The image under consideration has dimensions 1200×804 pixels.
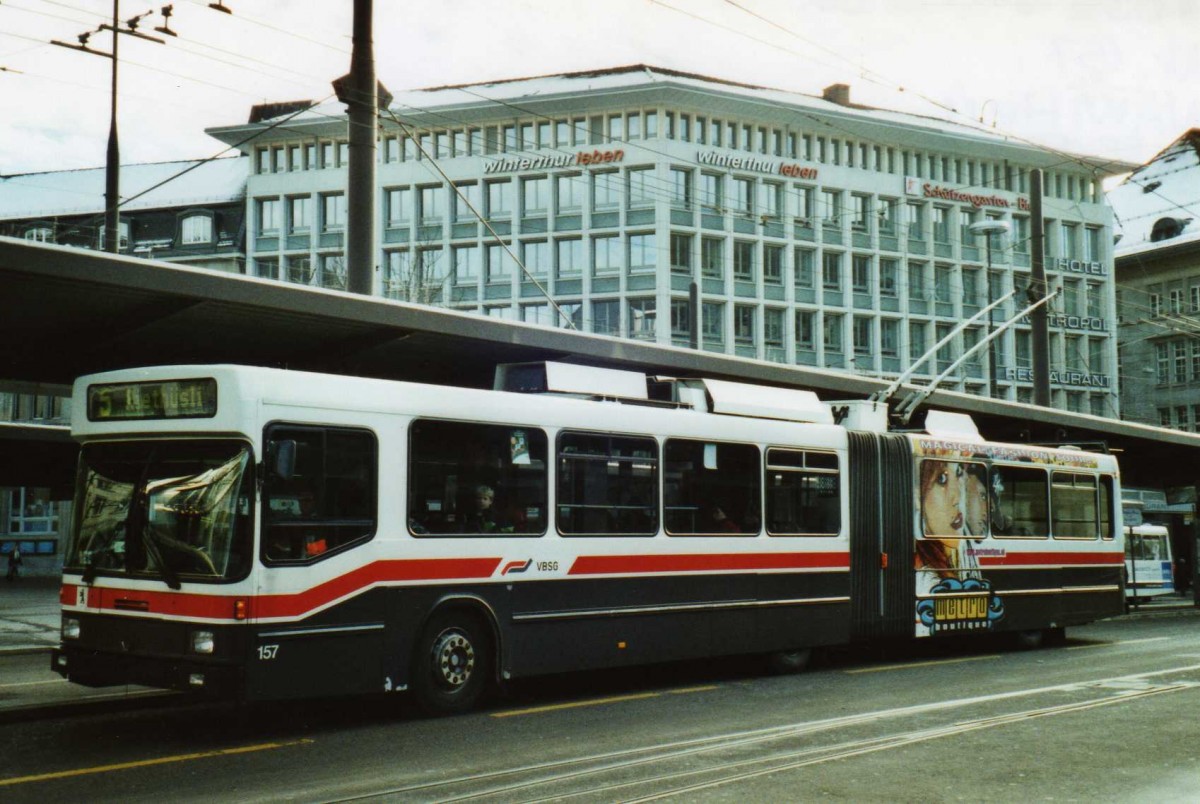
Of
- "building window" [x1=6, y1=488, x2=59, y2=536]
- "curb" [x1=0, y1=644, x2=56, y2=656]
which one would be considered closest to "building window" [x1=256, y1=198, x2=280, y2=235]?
"building window" [x1=6, y1=488, x2=59, y2=536]

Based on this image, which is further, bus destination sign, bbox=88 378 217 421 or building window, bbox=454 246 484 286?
building window, bbox=454 246 484 286

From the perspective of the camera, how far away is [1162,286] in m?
72.0

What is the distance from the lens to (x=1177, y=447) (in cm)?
3056

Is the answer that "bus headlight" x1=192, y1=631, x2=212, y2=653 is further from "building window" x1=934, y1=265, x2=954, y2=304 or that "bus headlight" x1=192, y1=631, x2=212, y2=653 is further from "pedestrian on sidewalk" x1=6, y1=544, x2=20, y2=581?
"building window" x1=934, y1=265, x2=954, y2=304

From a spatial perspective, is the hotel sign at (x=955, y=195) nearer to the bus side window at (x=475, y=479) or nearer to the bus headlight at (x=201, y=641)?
the bus side window at (x=475, y=479)

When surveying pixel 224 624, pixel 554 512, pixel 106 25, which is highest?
pixel 106 25

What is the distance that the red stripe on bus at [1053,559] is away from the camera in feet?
57.2

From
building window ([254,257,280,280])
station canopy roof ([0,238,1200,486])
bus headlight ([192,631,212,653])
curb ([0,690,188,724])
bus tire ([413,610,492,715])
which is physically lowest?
curb ([0,690,188,724])

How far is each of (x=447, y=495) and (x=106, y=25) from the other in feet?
56.3

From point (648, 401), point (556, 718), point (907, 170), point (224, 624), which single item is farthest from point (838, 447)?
point (907, 170)

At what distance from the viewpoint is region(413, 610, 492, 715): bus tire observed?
35.7 ft

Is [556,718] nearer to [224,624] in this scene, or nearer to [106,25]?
[224,624]

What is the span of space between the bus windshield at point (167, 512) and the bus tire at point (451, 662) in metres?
1.92

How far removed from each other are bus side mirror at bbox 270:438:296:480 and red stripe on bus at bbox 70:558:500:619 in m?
0.85
